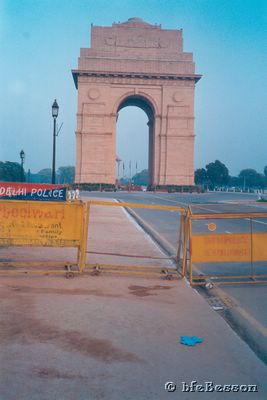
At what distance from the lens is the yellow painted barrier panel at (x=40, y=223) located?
302 inches

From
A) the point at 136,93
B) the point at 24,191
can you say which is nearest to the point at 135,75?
the point at 136,93

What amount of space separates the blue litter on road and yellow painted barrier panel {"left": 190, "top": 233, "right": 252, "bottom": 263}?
2912 mm

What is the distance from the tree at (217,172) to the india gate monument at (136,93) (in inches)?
2038

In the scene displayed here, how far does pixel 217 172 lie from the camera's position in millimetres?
105625

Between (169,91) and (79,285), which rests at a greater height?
(169,91)

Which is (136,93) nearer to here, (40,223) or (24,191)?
(24,191)

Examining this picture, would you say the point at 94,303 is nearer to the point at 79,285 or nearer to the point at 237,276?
the point at 79,285

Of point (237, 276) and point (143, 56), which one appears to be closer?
point (237, 276)

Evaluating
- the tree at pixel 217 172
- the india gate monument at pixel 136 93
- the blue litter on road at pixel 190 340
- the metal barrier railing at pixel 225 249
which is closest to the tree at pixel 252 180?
the tree at pixel 217 172

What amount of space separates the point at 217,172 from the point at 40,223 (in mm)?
100280

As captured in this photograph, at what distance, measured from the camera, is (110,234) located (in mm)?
13305

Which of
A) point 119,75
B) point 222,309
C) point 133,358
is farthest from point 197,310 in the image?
point 119,75

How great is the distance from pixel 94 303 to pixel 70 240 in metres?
1.99

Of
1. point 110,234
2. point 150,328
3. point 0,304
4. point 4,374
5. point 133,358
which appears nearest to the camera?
point 4,374
